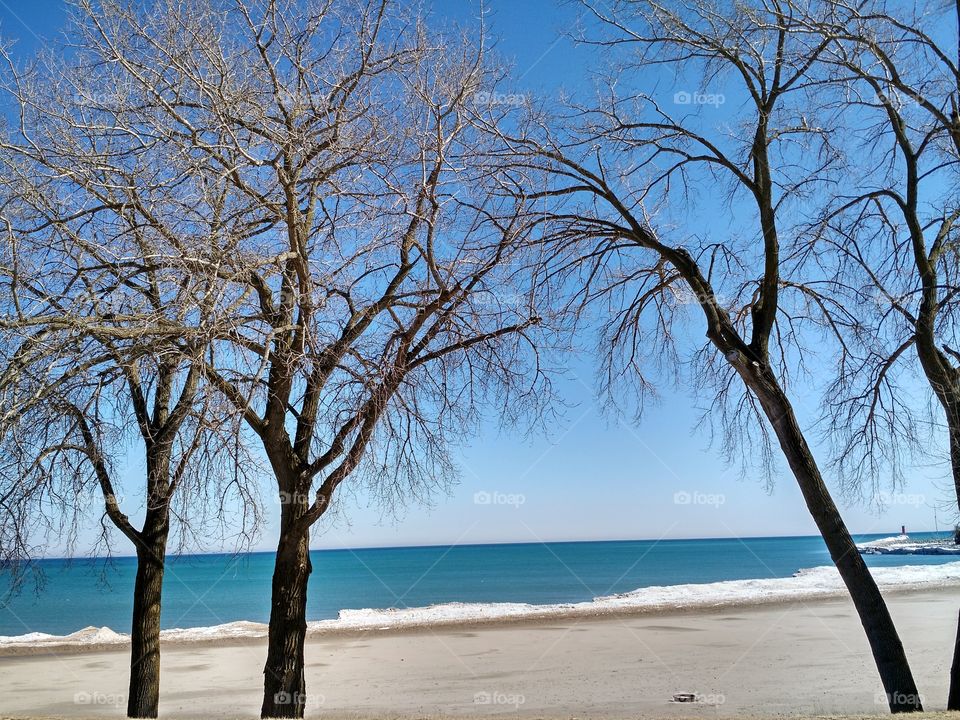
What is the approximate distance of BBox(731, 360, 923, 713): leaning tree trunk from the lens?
854 centimetres

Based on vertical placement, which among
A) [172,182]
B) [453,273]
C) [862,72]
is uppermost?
[862,72]

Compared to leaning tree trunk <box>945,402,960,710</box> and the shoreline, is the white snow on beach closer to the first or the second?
the shoreline

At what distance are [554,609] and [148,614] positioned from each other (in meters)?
24.5

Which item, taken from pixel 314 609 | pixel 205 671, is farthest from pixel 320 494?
pixel 314 609

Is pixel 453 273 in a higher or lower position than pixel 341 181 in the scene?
lower

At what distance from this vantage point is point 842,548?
29.1ft

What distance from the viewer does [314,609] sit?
1650 inches

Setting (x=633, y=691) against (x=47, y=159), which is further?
(x=633, y=691)

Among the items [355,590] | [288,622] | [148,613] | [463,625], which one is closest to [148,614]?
[148,613]

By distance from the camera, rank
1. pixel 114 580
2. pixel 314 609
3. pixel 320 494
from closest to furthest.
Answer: pixel 320 494
pixel 314 609
pixel 114 580

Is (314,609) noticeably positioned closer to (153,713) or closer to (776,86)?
(153,713)

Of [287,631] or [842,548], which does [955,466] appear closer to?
[842,548]

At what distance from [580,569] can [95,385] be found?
73.4 m

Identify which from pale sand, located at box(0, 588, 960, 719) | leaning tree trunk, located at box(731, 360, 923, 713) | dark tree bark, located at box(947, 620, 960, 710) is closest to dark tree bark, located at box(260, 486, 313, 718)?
pale sand, located at box(0, 588, 960, 719)
